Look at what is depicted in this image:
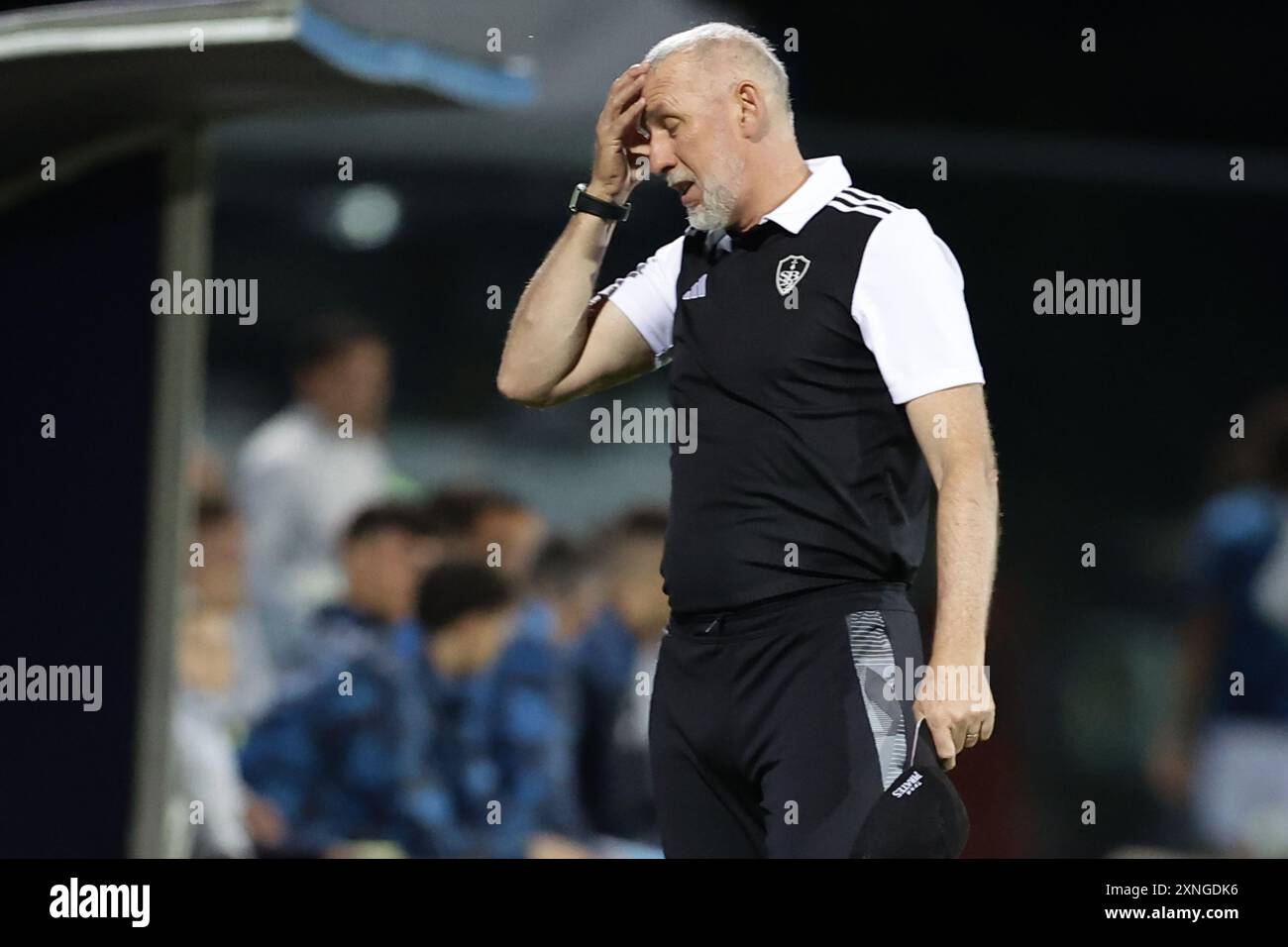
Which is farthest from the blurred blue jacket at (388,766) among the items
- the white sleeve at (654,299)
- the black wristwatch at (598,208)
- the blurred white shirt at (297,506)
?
the black wristwatch at (598,208)

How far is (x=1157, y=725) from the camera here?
302 inches

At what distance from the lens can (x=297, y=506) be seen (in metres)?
6.15

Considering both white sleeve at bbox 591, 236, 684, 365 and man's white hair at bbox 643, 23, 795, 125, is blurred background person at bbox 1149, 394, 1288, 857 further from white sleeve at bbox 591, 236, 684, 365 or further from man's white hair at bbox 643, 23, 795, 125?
man's white hair at bbox 643, 23, 795, 125

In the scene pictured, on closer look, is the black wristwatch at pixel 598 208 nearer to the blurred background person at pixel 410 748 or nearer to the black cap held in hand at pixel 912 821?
the black cap held in hand at pixel 912 821

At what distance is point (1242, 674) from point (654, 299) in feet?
12.2

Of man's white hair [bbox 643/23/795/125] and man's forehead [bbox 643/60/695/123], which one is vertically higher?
man's white hair [bbox 643/23/795/125]

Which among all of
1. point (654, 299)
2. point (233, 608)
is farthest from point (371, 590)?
point (654, 299)

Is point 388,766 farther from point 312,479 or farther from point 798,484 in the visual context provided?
point 798,484

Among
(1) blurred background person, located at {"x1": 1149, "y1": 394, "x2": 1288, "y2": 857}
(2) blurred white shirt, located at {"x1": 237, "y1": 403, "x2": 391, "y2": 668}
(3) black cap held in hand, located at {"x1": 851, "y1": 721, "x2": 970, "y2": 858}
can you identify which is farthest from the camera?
(1) blurred background person, located at {"x1": 1149, "y1": 394, "x2": 1288, "y2": 857}

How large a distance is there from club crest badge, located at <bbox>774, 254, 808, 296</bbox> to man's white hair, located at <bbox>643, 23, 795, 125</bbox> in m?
0.30

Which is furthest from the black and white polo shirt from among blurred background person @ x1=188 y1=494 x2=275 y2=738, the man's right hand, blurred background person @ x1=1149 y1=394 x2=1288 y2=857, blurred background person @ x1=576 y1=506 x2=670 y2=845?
blurred background person @ x1=1149 y1=394 x2=1288 y2=857

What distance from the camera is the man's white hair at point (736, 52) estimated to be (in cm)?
288

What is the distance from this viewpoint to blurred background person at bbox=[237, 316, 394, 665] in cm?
598
